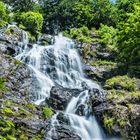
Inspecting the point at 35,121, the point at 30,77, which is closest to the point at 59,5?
the point at 30,77

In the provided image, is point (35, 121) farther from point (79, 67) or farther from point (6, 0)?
point (6, 0)

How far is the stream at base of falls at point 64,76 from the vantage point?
20141mm

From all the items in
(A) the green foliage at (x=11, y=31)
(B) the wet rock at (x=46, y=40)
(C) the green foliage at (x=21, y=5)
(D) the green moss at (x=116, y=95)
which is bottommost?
(D) the green moss at (x=116, y=95)

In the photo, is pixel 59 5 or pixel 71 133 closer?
pixel 71 133

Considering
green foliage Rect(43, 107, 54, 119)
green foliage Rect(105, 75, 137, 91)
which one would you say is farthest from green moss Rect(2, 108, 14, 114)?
green foliage Rect(105, 75, 137, 91)

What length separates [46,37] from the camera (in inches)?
1416

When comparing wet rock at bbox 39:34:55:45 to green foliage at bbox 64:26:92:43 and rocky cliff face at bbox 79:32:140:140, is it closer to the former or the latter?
green foliage at bbox 64:26:92:43

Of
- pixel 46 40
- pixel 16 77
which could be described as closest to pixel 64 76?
pixel 16 77

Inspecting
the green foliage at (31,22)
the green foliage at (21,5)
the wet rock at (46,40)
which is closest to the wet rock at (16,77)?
the wet rock at (46,40)

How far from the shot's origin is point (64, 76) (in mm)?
28219

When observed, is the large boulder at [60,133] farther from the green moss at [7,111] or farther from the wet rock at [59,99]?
the wet rock at [59,99]

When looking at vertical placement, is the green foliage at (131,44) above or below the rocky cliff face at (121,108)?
above

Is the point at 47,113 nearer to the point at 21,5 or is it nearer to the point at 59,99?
the point at 59,99

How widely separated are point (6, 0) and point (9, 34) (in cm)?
1681
